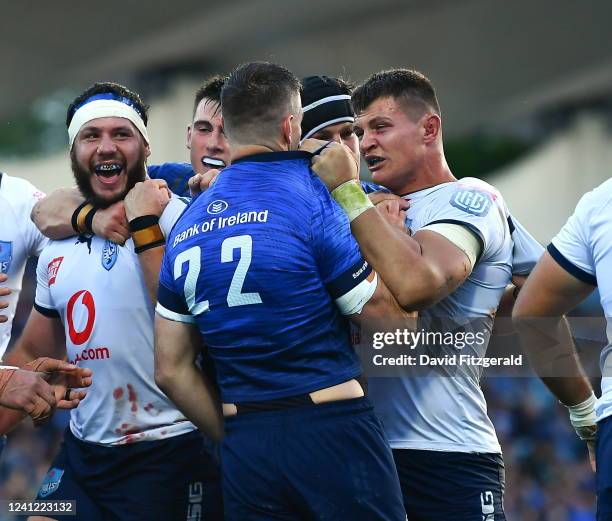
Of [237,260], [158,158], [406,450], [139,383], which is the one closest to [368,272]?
[237,260]

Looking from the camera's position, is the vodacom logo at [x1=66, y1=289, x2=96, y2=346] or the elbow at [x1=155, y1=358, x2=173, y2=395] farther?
the vodacom logo at [x1=66, y1=289, x2=96, y2=346]

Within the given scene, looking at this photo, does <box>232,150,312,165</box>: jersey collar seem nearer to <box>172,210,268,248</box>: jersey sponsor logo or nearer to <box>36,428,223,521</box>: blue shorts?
<box>172,210,268,248</box>: jersey sponsor logo

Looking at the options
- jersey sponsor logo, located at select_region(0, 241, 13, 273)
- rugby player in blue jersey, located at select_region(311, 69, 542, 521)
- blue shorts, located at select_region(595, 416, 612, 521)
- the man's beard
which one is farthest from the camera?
jersey sponsor logo, located at select_region(0, 241, 13, 273)

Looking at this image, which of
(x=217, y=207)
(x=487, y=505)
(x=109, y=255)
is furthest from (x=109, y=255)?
(x=487, y=505)

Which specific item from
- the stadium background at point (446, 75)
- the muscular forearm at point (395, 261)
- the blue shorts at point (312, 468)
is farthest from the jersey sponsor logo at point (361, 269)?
the stadium background at point (446, 75)

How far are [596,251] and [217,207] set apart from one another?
4.80ft

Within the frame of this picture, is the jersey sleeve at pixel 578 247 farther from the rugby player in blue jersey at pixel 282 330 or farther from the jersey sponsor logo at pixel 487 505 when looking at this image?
the jersey sponsor logo at pixel 487 505

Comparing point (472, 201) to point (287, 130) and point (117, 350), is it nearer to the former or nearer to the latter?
point (287, 130)

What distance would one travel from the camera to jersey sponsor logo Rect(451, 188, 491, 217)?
4.65m

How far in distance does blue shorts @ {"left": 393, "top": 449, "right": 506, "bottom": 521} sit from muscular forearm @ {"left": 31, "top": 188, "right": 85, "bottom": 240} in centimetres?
199

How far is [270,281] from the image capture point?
12.7 feet

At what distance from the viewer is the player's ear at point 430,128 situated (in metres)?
5.09

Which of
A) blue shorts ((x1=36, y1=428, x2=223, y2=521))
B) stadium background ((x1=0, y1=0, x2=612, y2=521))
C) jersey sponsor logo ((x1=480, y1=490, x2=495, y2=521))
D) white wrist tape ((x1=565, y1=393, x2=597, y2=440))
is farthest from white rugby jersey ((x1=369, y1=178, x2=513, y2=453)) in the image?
stadium background ((x1=0, y1=0, x2=612, y2=521))

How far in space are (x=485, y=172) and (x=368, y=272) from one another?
46.3 feet
